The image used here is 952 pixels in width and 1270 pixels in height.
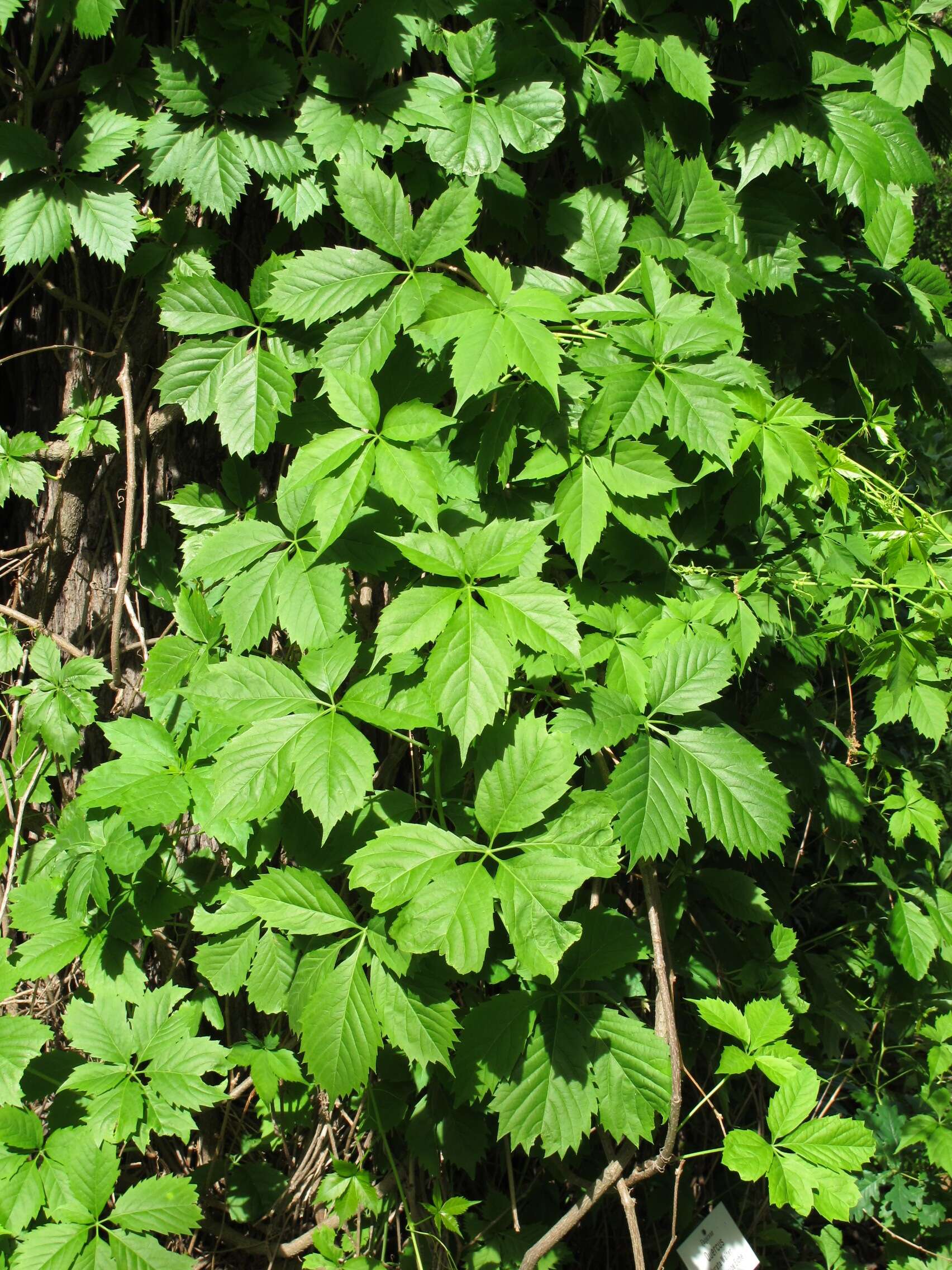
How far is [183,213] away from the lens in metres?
1.82

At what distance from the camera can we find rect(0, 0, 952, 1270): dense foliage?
1.40 meters

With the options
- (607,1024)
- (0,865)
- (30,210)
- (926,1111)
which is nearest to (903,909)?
(926,1111)

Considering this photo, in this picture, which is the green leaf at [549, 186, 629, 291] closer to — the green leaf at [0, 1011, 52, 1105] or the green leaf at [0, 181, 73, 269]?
the green leaf at [0, 181, 73, 269]

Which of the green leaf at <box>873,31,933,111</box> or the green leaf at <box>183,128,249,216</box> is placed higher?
the green leaf at <box>873,31,933,111</box>

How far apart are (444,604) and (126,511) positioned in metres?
1.02

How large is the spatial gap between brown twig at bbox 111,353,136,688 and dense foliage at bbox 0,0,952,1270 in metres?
0.02

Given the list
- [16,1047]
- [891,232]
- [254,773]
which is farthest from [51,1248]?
[891,232]

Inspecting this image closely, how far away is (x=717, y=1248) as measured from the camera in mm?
1670

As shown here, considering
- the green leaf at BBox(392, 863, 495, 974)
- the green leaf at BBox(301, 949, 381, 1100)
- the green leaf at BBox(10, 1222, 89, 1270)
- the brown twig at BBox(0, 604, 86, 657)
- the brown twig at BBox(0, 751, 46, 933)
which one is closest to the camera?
the green leaf at BBox(392, 863, 495, 974)

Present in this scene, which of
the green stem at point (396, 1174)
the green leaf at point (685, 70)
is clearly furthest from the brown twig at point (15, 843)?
the green leaf at point (685, 70)

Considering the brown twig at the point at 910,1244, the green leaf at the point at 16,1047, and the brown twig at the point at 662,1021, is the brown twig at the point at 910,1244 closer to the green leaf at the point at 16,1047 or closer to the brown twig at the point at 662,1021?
the brown twig at the point at 662,1021

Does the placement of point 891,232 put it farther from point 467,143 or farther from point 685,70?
point 467,143

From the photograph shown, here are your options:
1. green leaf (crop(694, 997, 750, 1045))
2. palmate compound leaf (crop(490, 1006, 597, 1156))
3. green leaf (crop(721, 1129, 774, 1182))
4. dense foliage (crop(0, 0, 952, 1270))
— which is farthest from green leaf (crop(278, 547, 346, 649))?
green leaf (crop(721, 1129, 774, 1182))

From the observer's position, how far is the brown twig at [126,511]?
1.92 m
